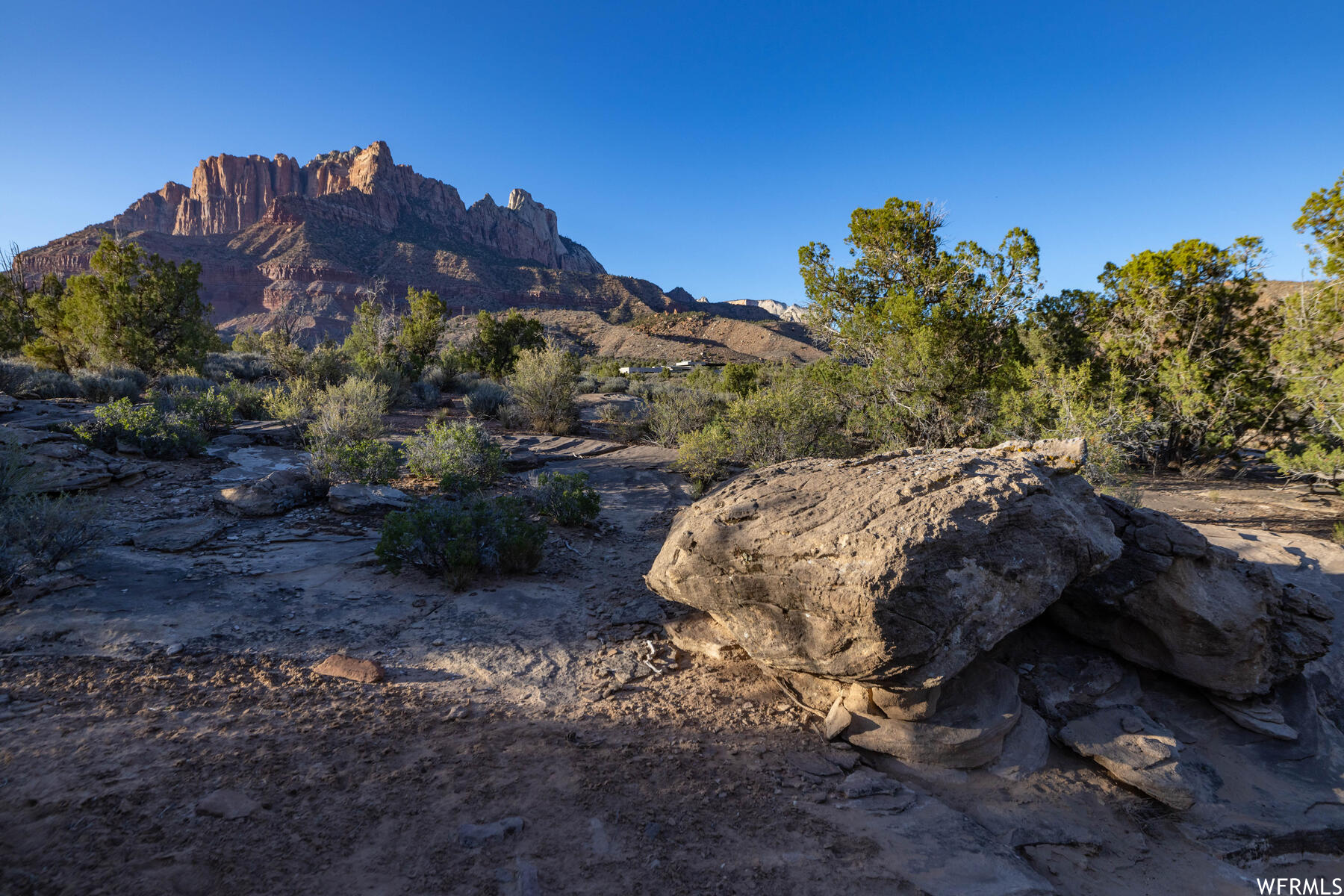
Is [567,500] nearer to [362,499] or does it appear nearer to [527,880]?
[362,499]

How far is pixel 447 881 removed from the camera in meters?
2.42

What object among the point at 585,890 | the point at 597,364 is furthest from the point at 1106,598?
the point at 597,364

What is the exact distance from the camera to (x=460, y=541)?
5.70 m

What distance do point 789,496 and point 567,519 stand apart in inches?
157

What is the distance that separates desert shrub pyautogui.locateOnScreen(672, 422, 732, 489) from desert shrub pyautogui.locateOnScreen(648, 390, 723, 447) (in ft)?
8.70

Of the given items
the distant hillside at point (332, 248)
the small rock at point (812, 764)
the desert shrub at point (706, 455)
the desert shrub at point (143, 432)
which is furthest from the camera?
the distant hillside at point (332, 248)

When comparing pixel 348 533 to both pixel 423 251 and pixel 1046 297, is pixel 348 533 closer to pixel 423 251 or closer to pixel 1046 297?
pixel 1046 297

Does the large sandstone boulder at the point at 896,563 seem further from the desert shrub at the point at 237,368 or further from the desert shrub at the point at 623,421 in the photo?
the desert shrub at the point at 237,368

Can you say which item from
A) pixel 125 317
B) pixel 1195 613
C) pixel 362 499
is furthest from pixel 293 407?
pixel 1195 613

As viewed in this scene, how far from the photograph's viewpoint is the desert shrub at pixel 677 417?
13281 mm

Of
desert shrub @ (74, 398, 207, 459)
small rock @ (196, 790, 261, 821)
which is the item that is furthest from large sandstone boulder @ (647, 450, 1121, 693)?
desert shrub @ (74, 398, 207, 459)

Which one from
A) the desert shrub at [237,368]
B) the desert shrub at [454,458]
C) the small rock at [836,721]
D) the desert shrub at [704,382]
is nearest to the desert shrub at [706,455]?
the desert shrub at [454,458]

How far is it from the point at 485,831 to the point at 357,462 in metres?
7.04

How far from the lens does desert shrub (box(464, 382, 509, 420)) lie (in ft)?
52.9
